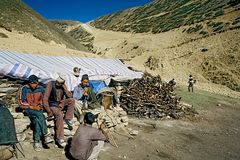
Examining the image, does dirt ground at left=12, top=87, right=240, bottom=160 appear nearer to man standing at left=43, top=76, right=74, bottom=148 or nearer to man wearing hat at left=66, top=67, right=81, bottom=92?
man standing at left=43, top=76, right=74, bottom=148

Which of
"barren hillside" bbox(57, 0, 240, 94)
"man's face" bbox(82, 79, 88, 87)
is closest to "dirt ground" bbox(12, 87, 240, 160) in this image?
"man's face" bbox(82, 79, 88, 87)

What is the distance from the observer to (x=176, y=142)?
962cm

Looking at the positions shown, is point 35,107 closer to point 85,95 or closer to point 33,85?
point 33,85

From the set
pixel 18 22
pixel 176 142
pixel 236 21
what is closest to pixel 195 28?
pixel 236 21

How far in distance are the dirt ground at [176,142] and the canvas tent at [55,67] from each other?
2608 mm

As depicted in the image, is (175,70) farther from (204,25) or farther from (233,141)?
(233,141)

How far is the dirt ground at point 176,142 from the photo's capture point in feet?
25.4

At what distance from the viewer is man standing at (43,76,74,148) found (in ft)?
23.7

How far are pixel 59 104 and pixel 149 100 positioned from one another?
6037mm

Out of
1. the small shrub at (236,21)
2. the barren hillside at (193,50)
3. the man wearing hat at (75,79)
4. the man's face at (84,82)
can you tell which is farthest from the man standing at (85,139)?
the small shrub at (236,21)

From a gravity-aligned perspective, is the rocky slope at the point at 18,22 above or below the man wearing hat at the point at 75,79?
above

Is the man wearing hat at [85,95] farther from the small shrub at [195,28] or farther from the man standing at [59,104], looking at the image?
the small shrub at [195,28]

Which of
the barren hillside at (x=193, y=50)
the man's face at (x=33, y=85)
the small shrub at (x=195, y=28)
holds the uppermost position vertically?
the small shrub at (x=195, y=28)

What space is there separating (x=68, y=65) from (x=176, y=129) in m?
5.78
